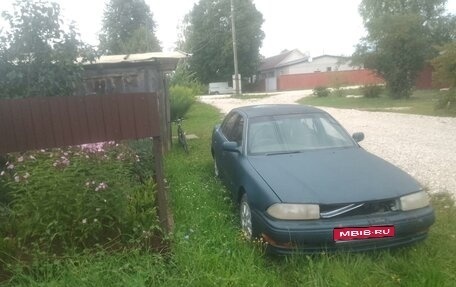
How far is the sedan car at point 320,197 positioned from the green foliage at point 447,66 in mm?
11565

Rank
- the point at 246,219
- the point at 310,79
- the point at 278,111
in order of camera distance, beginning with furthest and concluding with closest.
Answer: the point at 310,79, the point at 278,111, the point at 246,219

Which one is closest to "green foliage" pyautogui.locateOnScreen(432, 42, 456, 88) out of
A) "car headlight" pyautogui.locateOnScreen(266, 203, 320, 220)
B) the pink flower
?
"car headlight" pyautogui.locateOnScreen(266, 203, 320, 220)

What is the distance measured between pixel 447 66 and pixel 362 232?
13316 mm

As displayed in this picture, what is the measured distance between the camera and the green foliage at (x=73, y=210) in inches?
140

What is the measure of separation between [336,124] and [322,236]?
7.35 ft

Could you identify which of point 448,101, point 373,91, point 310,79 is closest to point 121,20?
point 310,79

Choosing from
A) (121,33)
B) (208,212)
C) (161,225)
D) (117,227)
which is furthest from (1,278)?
(121,33)

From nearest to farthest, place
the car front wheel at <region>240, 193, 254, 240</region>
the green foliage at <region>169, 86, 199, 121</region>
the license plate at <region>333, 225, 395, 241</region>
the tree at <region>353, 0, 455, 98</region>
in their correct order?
the license plate at <region>333, 225, 395, 241</region>, the car front wheel at <region>240, 193, 254, 240</region>, the green foliage at <region>169, 86, 199, 121</region>, the tree at <region>353, 0, 455, 98</region>

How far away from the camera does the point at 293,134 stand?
4.93 metres

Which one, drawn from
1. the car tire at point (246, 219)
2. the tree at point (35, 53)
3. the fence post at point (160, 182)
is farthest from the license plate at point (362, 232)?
the tree at point (35, 53)

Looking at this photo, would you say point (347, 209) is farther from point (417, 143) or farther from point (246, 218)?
point (417, 143)

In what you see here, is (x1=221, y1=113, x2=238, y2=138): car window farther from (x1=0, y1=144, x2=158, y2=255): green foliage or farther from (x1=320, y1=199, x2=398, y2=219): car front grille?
(x1=320, y1=199, x2=398, y2=219): car front grille

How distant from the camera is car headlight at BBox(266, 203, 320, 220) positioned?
3404 millimetres

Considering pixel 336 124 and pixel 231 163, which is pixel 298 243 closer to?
pixel 231 163
